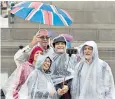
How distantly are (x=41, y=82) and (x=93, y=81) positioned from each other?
0.57 m

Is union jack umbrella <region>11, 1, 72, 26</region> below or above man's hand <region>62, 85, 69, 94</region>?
above

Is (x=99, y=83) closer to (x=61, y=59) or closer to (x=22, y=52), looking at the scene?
(x=61, y=59)

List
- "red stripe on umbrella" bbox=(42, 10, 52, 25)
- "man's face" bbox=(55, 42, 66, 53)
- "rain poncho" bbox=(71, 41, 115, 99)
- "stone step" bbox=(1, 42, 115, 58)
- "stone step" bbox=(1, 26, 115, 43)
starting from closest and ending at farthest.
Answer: "rain poncho" bbox=(71, 41, 115, 99), "man's face" bbox=(55, 42, 66, 53), "red stripe on umbrella" bbox=(42, 10, 52, 25), "stone step" bbox=(1, 42, 115, 58), "stone step" bbox=(1, 26, 115, 43)

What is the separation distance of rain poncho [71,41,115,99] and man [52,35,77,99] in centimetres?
11

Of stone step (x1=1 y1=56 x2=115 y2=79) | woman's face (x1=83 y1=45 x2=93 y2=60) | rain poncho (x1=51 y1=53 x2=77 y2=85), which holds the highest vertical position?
woman's face (x1=83 y1=45 x2=93 y2=60)

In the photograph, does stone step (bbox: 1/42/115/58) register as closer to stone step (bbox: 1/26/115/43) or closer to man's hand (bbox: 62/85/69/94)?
stone step (bbox: 1/26/115/43)

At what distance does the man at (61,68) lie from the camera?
4621mm

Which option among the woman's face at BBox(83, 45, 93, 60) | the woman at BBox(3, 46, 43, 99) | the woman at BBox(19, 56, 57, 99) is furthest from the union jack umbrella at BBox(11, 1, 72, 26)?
the woman at BBox(19, 56, 57, 99)

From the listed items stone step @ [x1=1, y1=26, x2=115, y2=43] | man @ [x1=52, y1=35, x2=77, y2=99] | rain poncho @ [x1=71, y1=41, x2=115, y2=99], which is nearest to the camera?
rain poncho @ [x1=71, y1=41, x2=115, y2=99]

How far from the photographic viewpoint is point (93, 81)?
453 centimetres

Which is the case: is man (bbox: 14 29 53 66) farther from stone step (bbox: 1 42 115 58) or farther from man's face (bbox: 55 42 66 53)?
Answer: stone step (bbox: 1 42 115 58)

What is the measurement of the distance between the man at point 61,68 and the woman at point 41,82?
17 centimetres

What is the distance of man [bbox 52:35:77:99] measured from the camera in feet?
15.2

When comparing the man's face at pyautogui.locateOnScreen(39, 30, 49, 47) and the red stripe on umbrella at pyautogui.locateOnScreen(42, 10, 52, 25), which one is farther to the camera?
the red stripe on umbrella at pyautogui.locateOnScreen(42, 10, 52, 25)
